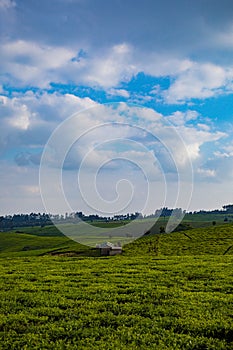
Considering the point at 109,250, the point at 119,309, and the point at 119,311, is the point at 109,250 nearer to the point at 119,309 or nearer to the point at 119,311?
the point at 119,309

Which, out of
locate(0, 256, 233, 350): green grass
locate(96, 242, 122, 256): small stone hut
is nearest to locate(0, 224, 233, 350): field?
locate(0, 256, 233, 350): green grass

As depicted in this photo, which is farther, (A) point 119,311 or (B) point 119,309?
(B) point 119,309

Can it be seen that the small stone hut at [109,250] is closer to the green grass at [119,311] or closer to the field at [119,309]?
the field at [119,309]

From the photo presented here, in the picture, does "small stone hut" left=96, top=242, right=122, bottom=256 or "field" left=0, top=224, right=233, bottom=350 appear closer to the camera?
"field" left=0, top=224, right=233, bottom=350

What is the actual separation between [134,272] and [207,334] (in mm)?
12667

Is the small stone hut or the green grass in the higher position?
the small stone hut

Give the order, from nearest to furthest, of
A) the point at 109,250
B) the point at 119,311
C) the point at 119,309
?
1. the point at 119,311
2. the point at 119,309
3. the point at 109,250

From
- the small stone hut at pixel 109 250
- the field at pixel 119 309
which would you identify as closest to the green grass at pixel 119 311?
the field at pixel 119 309

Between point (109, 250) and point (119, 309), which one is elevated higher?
point (109, 250)

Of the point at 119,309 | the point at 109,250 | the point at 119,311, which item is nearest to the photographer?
the point at 119,311

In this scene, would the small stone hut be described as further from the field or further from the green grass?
the green grass

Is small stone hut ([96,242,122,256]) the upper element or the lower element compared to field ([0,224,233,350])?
upper

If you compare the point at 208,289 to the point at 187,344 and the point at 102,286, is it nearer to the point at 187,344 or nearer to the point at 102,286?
the point at 102,286

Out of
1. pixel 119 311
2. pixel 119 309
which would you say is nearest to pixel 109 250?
pixel 119 309
